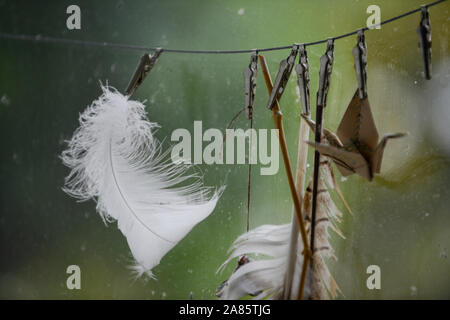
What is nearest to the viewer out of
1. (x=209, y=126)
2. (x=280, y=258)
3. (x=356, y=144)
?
(x=356, y=144)

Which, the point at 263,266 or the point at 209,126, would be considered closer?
the point at 263,266

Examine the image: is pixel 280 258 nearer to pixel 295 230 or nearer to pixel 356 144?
pixel 295 230

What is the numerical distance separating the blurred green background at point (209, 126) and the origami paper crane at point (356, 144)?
169mm

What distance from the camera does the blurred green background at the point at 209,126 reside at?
98cm

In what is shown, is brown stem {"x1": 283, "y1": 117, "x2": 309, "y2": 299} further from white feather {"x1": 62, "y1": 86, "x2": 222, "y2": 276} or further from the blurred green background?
white feather {"x1": 62, "y1": 86, "x2": 222, "y2": 276}

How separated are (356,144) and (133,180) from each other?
0.52 metres

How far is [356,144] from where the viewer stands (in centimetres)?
81

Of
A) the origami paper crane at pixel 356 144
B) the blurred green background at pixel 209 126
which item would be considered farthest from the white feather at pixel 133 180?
the origami paper crane at pixel 356 144

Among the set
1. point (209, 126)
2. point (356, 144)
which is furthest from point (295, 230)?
point (209, 126)

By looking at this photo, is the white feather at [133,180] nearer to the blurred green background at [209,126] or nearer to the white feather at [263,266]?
the blurred green background at [209,126]

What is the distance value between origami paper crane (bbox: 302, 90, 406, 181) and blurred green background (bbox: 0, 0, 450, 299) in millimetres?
169

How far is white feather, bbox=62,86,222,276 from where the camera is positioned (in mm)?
1007

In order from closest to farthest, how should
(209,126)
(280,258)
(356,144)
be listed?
(356,144)
(280,258)
(209,126)
